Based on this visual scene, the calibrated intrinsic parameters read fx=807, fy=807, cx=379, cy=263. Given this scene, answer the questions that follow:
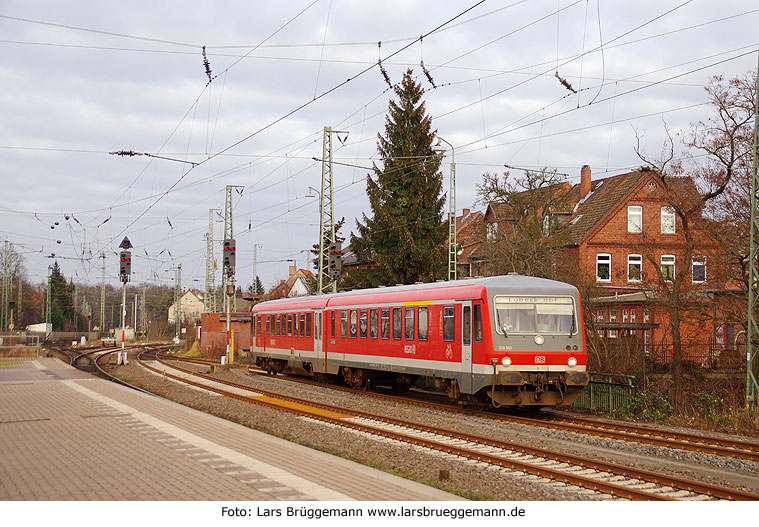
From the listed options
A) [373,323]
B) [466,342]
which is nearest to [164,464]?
[466,342]

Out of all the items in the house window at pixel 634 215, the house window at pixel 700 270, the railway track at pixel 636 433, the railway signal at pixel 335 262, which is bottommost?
the railway track at pixel 636 433

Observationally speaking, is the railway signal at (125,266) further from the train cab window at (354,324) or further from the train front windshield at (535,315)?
the train front windshield at (535,315)

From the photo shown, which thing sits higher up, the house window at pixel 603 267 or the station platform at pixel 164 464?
the house window at pixel 603 267

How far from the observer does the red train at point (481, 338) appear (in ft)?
58.2

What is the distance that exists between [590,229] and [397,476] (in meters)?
36.4

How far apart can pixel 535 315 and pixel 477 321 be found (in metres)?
1.32

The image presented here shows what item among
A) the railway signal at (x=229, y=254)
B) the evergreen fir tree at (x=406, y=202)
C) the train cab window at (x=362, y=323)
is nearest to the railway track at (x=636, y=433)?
the train cab window at (x=362, y=323)

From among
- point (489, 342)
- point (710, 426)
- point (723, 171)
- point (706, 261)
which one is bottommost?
point (710, 426)

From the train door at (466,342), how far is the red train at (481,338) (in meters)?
0.02

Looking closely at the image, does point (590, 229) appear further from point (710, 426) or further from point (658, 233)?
point (710, 426)

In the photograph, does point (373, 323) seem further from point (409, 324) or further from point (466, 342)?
point (466, 342)

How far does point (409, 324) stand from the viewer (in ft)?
69.9

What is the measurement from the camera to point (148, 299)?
12850 centimetres

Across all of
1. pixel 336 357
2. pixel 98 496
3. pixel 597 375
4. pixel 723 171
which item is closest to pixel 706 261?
pixel 723 171
